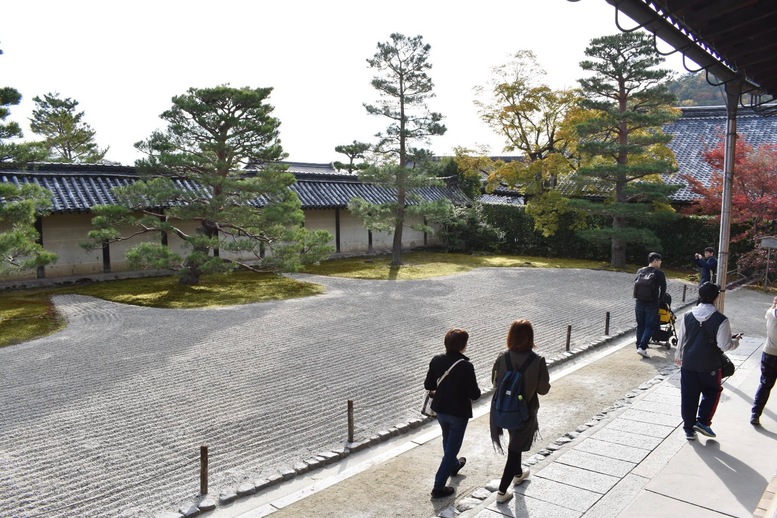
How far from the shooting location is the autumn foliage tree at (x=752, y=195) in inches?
634

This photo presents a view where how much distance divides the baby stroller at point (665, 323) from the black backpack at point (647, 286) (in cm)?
48

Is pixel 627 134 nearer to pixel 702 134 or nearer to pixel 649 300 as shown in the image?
pixel 702 134

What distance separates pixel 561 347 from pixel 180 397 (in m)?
6.61

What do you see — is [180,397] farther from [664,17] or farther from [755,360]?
[755,360]

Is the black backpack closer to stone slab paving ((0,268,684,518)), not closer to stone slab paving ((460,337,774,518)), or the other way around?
stone slab paving ((0,268,684,518))

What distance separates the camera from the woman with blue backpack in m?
4.46

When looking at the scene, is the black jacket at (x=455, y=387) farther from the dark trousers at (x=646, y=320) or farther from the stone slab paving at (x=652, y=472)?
the dark trousers at (x=646, y=320)

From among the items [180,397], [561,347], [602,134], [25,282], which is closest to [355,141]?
[602,134]

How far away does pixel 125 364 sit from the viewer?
870 centimetres

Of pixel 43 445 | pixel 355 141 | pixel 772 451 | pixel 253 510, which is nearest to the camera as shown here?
pixel 253 510

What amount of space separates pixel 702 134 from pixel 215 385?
2530 cm

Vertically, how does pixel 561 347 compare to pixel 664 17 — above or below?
below

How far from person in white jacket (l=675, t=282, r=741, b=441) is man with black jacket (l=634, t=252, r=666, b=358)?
3319mm

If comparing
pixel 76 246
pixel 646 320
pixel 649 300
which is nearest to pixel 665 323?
pixel 646 320
